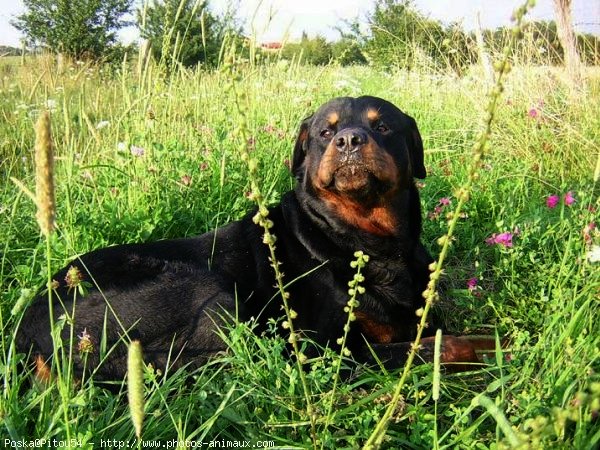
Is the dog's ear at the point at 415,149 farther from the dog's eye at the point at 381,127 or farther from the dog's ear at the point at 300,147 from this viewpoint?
the dog's ear at the point at 300,147

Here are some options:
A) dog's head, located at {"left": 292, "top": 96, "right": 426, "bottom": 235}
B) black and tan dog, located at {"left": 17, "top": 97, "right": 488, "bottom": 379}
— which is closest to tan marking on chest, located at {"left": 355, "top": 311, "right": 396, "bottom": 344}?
black and tan dog, located at {"left": 17, "top": 97, "right": 488, "bottom": 379}

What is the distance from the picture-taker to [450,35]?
636 centimetres

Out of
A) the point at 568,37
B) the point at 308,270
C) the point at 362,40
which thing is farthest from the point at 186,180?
the point at 568,37

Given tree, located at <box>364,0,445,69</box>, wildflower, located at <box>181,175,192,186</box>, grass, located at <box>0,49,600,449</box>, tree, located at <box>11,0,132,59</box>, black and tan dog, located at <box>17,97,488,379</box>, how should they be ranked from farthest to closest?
tree, located at <box>11,0,132,59</box> → tree, located at <box>364,0,445,69</box> → wildflower, located at <box>181,175,192,186</box> → black and tan dog, located at <box>17,97,488,379</box> → grass, located at <box>0,49,600,449</box>

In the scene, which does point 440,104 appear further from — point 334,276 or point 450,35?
point 334,276

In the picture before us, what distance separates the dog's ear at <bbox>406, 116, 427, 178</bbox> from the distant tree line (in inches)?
20.5

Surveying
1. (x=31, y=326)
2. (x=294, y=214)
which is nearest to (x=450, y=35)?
(x=294, y=214)

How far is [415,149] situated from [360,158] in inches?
29.0

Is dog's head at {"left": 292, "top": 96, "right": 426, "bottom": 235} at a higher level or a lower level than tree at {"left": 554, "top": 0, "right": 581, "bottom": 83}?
lower

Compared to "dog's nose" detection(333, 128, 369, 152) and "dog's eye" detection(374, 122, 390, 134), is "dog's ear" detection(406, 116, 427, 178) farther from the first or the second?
"dog's nose" detection(333, 128, 369, 152)

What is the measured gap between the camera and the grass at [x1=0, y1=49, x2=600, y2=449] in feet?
5.32

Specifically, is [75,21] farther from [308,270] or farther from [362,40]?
[308,270]

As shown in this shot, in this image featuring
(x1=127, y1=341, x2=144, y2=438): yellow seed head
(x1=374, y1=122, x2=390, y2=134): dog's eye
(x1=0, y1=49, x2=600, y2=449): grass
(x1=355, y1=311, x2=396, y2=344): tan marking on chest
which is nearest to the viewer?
(x1=127, y1=341, x2=144, y2=438): yellow seed head

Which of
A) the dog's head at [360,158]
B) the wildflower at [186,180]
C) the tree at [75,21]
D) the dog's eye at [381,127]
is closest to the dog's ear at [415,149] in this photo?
the dog's head at [360,158]
